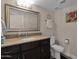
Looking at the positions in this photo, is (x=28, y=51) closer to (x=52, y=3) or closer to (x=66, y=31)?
(x=66, y=31)

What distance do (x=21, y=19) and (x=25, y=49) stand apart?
1.07 meters

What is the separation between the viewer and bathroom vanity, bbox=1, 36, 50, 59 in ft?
5.28

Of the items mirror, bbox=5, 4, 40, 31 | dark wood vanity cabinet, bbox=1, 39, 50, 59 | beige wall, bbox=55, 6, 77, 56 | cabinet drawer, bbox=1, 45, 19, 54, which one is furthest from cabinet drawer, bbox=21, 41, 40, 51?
beige wall, bbox=55, 6, 77, 56

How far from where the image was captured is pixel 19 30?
2795 mm

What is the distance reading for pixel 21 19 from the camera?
285cm

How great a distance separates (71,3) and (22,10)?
153 centimetres

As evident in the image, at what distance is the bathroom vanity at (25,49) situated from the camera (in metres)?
1.61

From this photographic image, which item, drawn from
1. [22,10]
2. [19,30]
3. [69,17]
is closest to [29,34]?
[19,30]

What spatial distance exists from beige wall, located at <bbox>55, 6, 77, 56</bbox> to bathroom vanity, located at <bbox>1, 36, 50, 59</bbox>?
0.91 m

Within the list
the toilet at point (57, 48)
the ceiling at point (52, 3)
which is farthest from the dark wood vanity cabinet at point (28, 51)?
the ceiling at point (52, 3)

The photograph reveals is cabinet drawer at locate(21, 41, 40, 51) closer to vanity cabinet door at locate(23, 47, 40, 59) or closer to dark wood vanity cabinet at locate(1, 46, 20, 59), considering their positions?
vanity cabinet door at locate(23, 47, 40, 59)

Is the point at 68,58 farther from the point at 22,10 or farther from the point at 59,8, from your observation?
the point at 22,10

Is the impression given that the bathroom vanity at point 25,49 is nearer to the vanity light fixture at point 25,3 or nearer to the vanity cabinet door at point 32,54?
the vanity cabinet door at point 32,54

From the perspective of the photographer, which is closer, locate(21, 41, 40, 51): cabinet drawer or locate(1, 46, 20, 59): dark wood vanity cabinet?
locate(1, 46, 20, 59): dark wood vanity cabinet
